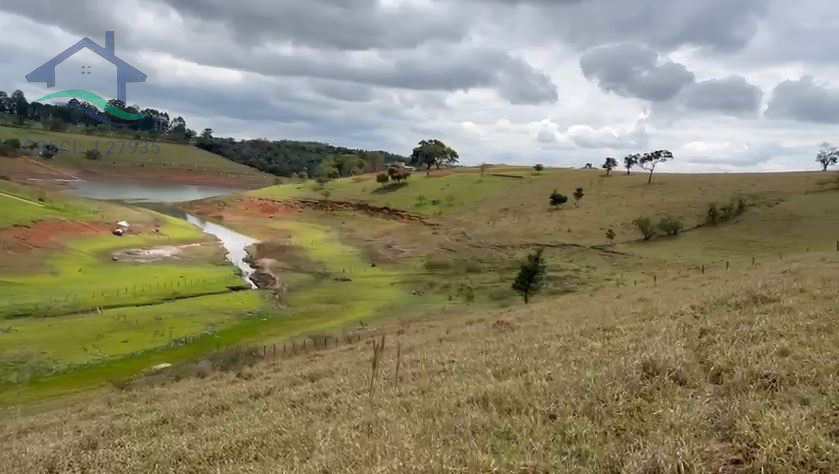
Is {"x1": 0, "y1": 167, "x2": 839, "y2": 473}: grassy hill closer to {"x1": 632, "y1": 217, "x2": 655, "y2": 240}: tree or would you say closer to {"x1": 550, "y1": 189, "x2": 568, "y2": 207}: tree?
{"x1": 632, "y1": 217, "x2": 655, "y2": 240}: tree

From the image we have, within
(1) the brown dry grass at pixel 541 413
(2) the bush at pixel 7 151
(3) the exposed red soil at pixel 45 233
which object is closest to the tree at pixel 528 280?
(1) the brown dry grass at pixel 541 413

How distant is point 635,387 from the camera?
26.2 feet

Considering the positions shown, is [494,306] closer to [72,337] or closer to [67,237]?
[72,337]

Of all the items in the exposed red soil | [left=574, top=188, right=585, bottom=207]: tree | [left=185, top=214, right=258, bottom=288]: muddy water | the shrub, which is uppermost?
[left=574, top=188, right=585, bottom=207]: tree

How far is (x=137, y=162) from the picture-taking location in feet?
549

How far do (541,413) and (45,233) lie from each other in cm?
6348

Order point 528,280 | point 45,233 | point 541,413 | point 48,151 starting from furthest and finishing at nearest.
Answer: point 48,151 → point 45,233 → point 528,280 → point 541,413

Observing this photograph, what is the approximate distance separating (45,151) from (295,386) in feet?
545

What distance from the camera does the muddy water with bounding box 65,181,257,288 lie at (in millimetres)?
68875

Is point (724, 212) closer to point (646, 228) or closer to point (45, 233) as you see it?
point (646, 228)

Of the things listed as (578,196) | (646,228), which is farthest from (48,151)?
(646,228)

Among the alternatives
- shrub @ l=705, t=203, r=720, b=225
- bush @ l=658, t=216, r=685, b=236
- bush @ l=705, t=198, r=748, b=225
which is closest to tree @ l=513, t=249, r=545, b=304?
bush @ l=658, t=216, r=685, b=236

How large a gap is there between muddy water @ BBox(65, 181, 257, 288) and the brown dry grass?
38.4m

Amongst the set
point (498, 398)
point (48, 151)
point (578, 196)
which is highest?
point (48, 151)
